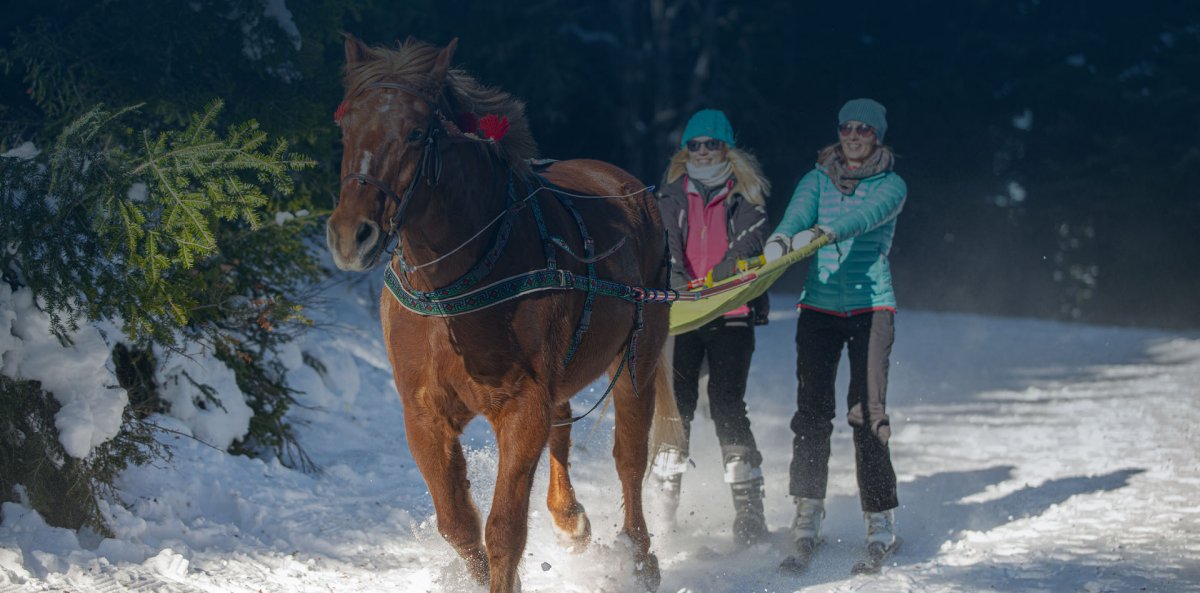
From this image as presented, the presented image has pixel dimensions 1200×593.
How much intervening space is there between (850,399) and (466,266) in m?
2.63

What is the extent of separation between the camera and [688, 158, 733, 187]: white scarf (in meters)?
6.64

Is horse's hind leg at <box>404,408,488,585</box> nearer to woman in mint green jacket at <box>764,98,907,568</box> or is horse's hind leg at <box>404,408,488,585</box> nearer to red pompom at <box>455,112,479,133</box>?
red pompom at <box>455,112,479,133</box>

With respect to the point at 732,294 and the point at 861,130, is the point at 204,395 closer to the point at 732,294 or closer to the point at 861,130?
the point at 732,294

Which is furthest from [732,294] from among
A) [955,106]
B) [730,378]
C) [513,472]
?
[955,106]

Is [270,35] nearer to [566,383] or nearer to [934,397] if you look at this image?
[566,383]

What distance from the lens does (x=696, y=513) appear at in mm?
7141

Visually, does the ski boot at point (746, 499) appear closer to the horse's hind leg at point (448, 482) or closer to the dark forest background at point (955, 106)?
the horse's hind leg at point (448, 482)

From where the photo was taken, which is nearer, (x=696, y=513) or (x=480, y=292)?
(x=480, y=292)

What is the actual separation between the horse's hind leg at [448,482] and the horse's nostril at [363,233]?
0.99 meters

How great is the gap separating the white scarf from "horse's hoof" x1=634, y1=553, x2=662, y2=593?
2.06 metres

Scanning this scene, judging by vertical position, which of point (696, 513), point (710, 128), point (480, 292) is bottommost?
point (696, 513)

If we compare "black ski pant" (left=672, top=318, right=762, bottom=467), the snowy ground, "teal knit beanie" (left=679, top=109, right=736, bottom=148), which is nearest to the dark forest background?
the snowy ground

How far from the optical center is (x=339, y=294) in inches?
481

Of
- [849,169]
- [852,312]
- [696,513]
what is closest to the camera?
[852,312]
